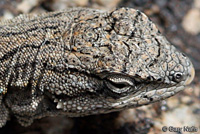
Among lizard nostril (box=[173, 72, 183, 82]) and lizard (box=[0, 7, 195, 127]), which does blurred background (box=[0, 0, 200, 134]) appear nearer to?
lizard (box=[0, 7, 195, 127])

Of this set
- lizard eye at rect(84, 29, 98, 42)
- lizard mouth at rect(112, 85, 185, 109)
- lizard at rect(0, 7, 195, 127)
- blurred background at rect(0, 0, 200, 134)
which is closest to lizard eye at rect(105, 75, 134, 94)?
lizard at rect(0, 7, 195, 127)

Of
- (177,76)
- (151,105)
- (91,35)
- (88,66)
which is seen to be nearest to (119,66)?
(88,66)

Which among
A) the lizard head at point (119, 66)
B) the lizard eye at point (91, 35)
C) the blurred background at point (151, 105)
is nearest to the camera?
the lizard head at point (119, 66)

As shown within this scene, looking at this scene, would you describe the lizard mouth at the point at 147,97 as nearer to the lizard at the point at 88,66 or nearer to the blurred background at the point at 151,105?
the lizard at the point at 88,66

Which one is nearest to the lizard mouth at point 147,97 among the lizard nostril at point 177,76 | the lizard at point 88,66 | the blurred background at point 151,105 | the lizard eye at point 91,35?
the lizard at point 88,66

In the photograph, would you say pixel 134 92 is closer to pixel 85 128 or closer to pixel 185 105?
pixel 85 128

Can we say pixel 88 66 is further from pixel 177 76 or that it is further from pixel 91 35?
pixel 177 76
